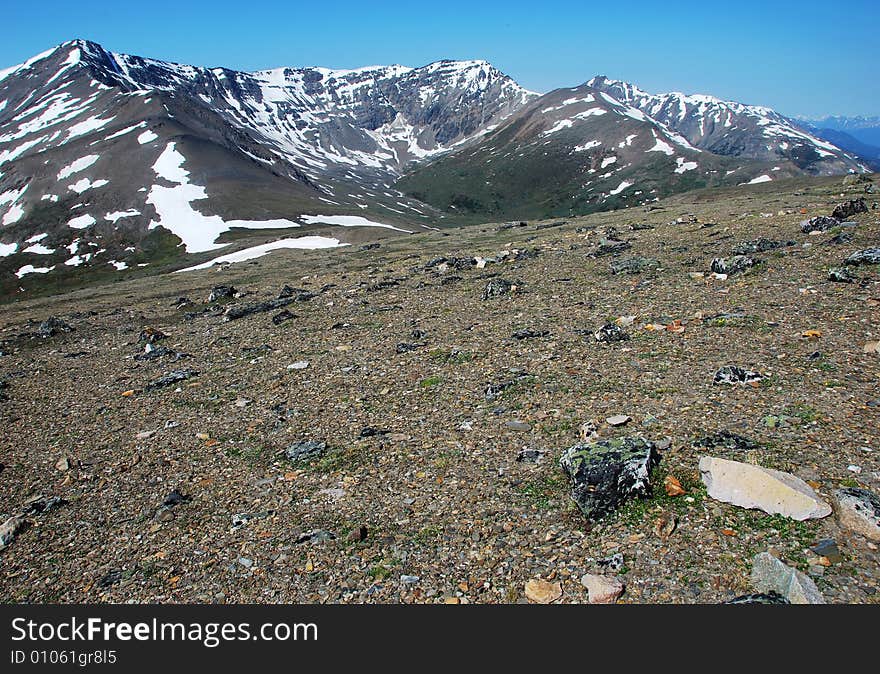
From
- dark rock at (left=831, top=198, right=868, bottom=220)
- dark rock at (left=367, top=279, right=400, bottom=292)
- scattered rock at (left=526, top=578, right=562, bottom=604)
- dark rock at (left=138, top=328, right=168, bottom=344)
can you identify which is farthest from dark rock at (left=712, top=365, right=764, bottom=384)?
dark rock at (left=138, top=328, right=168, bottom=344)

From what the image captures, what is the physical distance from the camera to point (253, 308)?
3062cm

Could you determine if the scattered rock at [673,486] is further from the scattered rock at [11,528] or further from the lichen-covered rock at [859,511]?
the scattered rock at [11,528]

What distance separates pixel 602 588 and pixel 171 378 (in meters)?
17.9

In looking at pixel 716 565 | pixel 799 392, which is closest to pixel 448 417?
pixel 716 565

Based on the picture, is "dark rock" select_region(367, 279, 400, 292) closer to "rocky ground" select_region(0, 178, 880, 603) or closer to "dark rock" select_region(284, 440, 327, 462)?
"rocky ground" select_region(0, 178, 880, 603)

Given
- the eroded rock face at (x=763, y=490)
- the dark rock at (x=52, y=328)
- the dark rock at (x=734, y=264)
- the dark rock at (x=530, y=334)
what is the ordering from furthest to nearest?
1. the dark rock at (x=52, y=328)
2. the dark rock at (x=734, y=264)
3. the dark rock at (x=530, y=334)
4. the eroded rock face at (x=763, y=490)

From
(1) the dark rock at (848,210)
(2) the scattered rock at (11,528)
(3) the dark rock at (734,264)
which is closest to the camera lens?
(2) the scattered rock at (11,528)

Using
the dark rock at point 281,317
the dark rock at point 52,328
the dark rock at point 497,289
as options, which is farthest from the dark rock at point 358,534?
the dark rock at point 52,328

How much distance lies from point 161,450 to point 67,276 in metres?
131

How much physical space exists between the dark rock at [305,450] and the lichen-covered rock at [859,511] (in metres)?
10.4

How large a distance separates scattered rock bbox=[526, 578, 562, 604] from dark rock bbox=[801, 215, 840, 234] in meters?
27.6

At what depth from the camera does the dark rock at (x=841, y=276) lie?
739 inches

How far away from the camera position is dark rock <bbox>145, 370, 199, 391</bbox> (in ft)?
63.9

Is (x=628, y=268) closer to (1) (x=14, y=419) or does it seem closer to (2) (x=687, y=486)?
(2) (x=687, y=486)
